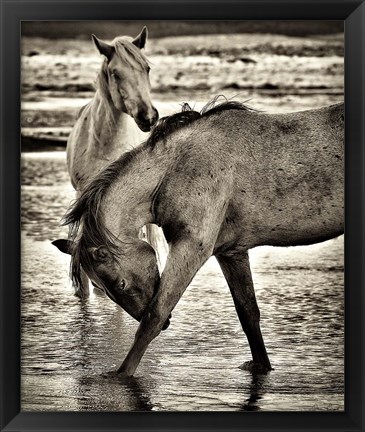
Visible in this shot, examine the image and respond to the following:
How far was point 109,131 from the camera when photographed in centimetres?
235

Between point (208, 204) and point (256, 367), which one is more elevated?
point (208, 204)

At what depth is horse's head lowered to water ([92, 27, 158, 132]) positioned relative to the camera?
230 cm

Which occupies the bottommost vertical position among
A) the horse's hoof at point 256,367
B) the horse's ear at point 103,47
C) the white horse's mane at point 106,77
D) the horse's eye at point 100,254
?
the horse's hoof at point 256,367

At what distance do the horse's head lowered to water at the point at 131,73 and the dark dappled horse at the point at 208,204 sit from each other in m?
0.07

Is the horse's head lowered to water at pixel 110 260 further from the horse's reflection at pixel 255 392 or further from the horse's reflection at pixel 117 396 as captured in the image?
the horse's reflection at pixel 255 392

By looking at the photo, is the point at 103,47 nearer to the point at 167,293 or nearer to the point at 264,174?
the point at 264,174

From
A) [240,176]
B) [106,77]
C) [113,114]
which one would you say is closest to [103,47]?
[106,77]

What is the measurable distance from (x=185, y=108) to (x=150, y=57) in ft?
0.62

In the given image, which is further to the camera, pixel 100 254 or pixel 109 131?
pixel 109 131

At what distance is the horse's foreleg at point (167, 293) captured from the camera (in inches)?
88.3

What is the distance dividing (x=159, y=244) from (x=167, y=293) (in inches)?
5.8

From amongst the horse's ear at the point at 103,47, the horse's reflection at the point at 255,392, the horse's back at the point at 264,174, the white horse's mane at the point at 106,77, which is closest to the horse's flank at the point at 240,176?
the horse's back at the point at 264,174
